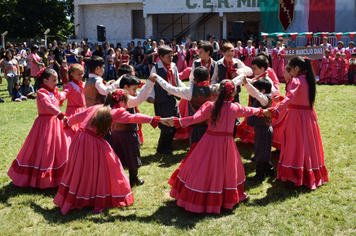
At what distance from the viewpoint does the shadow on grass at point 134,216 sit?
4113mm

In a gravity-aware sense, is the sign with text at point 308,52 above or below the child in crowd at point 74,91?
above

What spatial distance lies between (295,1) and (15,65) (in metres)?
15.1

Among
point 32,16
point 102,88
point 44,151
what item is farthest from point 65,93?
point 32,16

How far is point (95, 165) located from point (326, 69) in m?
13.0

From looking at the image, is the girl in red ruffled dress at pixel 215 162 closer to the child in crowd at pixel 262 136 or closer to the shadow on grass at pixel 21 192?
the child in crowd at pixel 262 136

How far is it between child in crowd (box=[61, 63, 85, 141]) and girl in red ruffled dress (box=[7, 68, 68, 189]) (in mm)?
296

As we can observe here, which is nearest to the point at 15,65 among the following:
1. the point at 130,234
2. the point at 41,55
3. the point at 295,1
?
the point at 41,55

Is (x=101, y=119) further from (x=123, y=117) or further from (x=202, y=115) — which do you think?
(x=202, y=115)

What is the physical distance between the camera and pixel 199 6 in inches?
935

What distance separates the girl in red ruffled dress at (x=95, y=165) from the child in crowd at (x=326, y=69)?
12376mm

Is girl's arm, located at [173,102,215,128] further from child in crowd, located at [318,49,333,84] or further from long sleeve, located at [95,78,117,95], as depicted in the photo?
child in crowd, located at [318,49,333,84]

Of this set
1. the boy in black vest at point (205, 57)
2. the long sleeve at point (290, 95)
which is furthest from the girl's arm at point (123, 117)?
the boy in black vest at point (205, 57)

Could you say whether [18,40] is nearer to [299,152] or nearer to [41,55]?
[41,55]

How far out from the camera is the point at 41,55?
14.8m
